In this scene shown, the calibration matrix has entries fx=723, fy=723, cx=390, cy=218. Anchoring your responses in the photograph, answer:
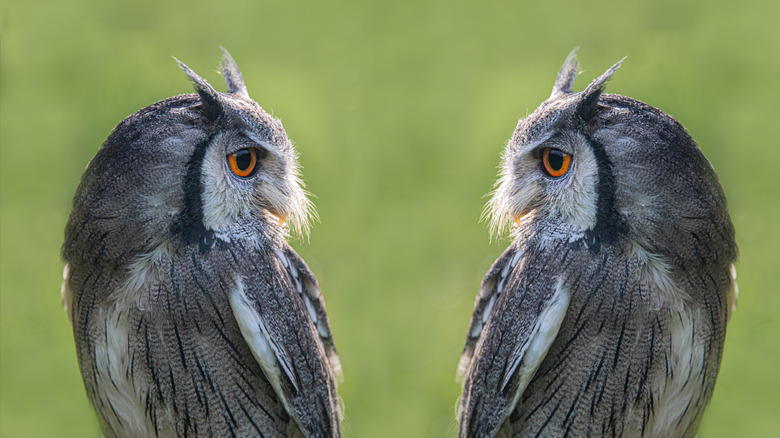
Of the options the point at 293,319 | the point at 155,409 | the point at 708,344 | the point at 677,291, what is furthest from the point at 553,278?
the point at 155,409

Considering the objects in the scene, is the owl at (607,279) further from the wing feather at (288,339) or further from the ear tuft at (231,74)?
the ear tuft at (231,74)

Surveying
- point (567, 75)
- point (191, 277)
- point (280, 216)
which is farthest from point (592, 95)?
point (191, 277)

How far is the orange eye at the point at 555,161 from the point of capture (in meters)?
2.20

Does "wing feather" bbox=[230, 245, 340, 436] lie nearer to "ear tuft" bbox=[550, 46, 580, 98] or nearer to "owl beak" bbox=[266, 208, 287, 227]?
"owl beak" bbox=[266, 208, 287, 227]

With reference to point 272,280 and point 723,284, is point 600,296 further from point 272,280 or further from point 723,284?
point 272,280

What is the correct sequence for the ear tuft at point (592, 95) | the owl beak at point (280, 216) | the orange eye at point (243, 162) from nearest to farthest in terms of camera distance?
the ear tuft at point (592, 95) < the orange eye at point (243, 162) < the owl beak at point (280, 216)

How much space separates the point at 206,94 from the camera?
2.10 m

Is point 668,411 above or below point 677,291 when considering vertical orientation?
below

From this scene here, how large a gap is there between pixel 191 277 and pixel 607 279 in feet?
4.07

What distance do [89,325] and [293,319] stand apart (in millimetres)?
633

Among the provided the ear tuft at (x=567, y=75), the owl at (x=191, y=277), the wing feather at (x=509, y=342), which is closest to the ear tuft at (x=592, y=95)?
the ear tuft at (x=567, y=75)

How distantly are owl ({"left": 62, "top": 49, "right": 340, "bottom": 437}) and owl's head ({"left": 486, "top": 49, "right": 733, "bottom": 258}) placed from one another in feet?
2.78

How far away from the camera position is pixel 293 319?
2264 millimetres

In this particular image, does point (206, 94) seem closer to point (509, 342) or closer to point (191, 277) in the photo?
point (191, 277)
